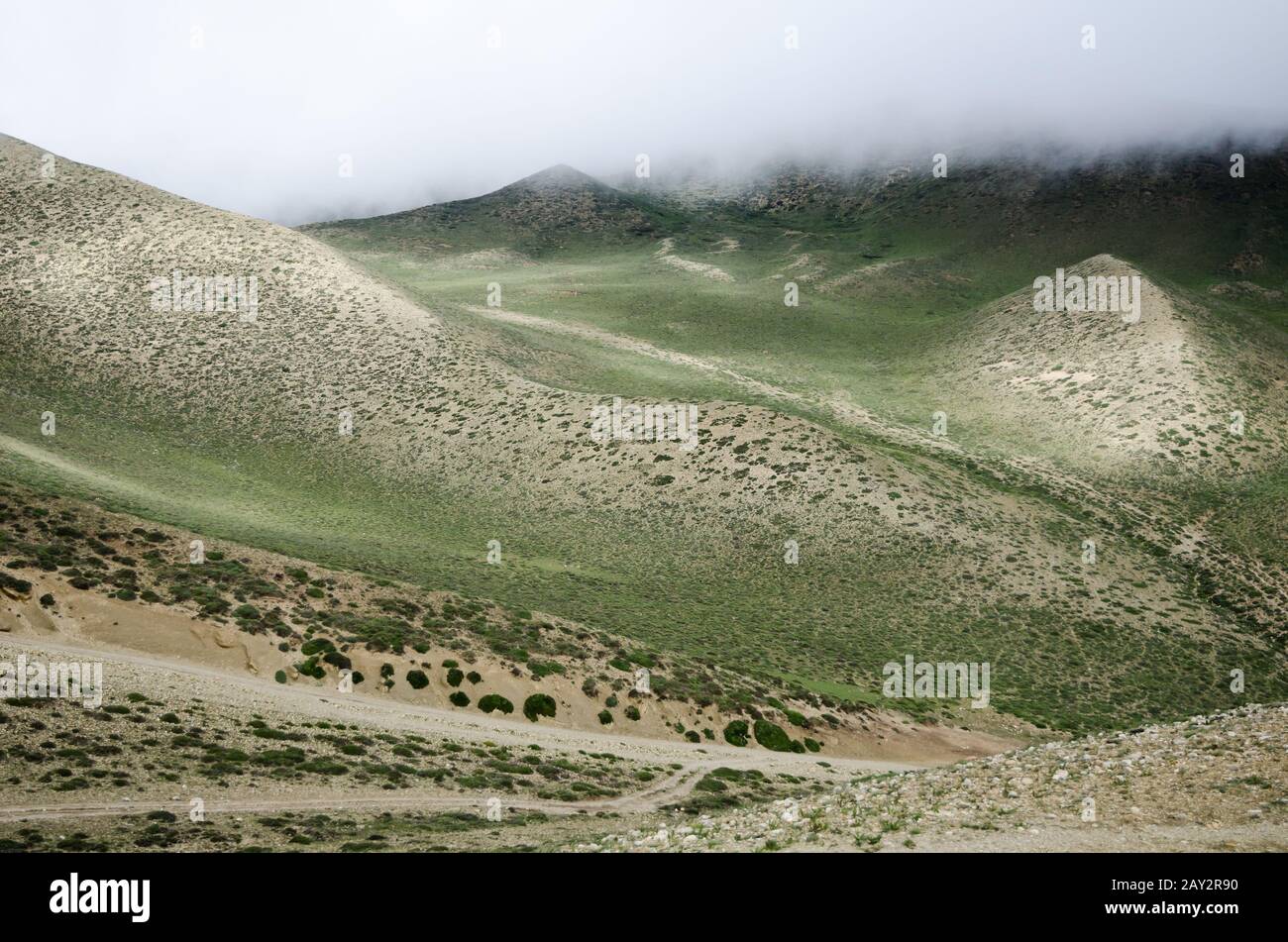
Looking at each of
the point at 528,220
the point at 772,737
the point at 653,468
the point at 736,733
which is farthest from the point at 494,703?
the point at 528,220

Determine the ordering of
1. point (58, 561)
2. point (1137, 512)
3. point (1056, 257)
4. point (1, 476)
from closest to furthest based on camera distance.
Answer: point (58, 561) < point (1, 476) < point (1137, 512) < point (1056, 257)

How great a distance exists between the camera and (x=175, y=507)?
1646 inches

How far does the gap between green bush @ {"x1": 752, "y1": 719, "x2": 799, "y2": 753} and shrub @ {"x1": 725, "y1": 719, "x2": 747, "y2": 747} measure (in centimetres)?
41

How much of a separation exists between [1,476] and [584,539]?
2641cm

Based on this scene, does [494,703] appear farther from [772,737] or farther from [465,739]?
[772,737]

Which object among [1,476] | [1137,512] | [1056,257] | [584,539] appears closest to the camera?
→ [1,476]

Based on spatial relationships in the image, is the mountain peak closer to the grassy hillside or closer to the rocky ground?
the grassy hillside

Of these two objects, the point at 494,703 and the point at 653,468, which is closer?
the point at 494,703

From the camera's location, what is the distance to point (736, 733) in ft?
94.7

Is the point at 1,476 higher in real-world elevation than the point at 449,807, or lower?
higher

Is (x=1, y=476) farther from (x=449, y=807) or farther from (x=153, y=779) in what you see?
(x=449, y=807)

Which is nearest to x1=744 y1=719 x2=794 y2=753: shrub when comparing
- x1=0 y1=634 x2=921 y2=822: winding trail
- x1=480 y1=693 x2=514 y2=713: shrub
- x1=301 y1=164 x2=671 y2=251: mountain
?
x1=0 y1=634 x2=921 y2=822: winding trail

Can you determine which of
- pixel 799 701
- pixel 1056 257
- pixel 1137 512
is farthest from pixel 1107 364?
pixel 1056 257

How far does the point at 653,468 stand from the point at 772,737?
91.5ft
